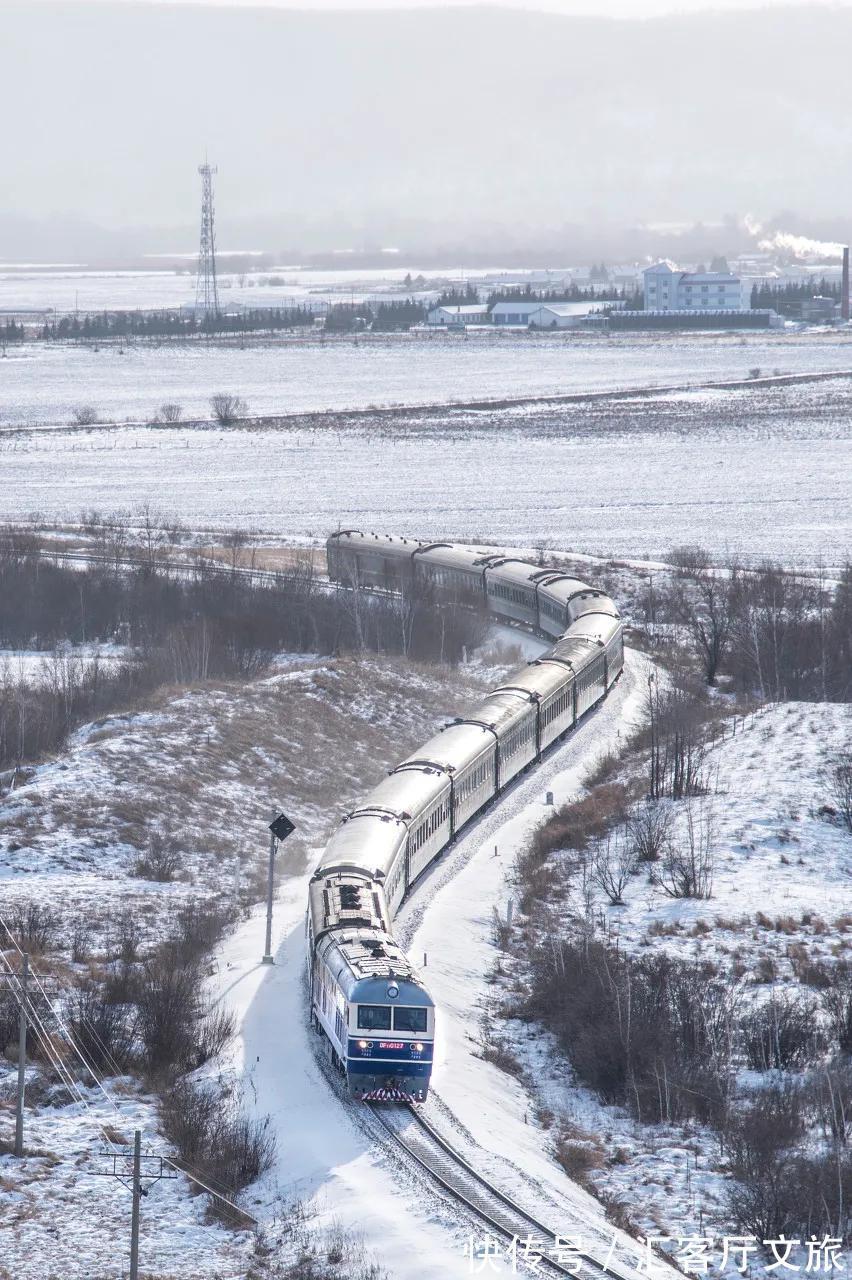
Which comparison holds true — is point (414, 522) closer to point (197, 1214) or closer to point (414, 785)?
point (414, 785)

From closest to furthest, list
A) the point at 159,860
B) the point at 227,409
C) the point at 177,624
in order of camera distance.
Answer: the point at 159,860 → the point at 177,624 → the point at 227,409

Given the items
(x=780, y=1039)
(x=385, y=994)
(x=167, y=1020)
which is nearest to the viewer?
(x=385, y=994)

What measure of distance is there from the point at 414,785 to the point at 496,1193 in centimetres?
1484

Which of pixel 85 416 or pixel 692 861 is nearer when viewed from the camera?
pixel 692 861

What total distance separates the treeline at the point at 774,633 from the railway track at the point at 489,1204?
1274 inches

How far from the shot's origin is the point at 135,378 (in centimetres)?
17450

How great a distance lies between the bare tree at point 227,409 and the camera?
5123 inches

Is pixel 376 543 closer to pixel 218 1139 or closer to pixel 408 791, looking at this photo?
pixel 408 791

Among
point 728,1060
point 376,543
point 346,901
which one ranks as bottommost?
point 728,1060

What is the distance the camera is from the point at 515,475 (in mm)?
103938

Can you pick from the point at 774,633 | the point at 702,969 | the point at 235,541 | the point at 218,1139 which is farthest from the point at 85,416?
the point at 218,1139

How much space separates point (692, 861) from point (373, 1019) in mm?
12703

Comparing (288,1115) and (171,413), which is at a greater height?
(171,413)

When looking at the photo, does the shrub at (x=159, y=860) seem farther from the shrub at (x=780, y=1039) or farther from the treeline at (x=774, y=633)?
the treeline at (x=774, y=633)
